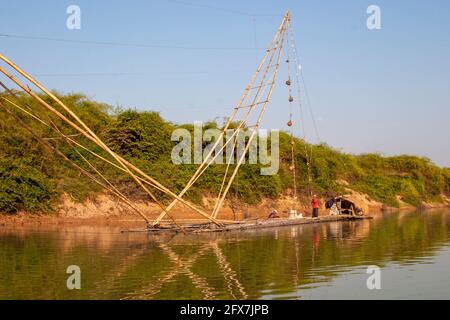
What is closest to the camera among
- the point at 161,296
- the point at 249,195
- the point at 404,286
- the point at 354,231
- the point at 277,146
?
the point at 161,296

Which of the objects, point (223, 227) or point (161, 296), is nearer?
point (161, 296)

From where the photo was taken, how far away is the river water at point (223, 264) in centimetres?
1255

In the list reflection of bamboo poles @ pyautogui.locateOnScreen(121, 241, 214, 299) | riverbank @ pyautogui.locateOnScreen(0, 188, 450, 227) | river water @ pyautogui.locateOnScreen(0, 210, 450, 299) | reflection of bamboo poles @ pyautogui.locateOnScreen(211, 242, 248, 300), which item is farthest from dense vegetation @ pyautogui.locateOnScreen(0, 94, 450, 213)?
reflection of bamboo poles @ pyautogui.locateOnScreen(211, 242, 248, 300)

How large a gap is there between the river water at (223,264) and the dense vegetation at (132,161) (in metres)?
4.58

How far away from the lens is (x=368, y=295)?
12.3 metres

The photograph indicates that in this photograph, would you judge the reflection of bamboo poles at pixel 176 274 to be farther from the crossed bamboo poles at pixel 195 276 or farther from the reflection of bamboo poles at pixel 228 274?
the reflection of bamboo poles at pixel 228 274

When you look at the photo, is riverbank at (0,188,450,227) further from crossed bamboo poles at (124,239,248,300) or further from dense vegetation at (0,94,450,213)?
crossed bamboo poles at (124,239,248,300)

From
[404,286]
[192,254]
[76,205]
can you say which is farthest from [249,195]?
[404,286]

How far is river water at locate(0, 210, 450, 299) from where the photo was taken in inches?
494

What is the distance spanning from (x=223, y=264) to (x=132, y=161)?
21.4 meters

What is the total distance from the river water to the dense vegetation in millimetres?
4583

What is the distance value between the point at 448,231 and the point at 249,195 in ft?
51.9

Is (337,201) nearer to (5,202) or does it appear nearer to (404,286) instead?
(5,202)

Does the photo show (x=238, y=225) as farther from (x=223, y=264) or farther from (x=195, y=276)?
(x=195, y=276)
